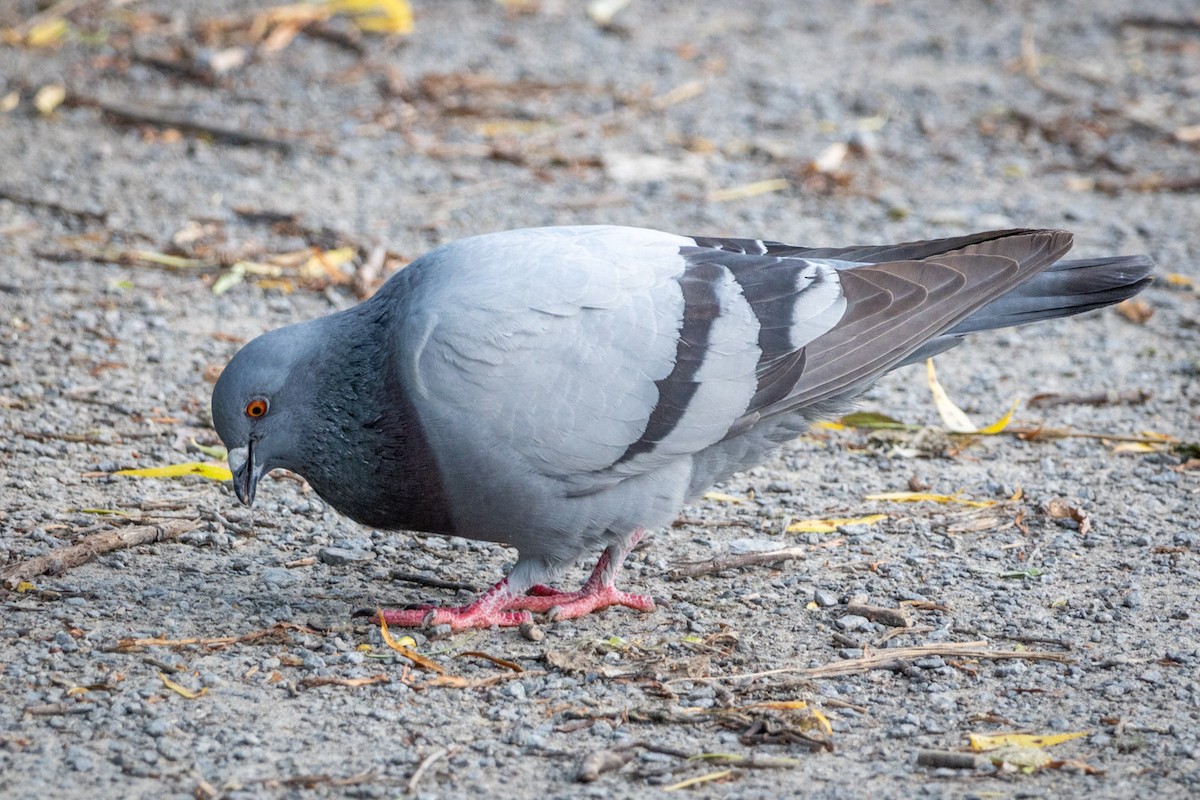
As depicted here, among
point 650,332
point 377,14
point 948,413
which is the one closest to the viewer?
point 650,332

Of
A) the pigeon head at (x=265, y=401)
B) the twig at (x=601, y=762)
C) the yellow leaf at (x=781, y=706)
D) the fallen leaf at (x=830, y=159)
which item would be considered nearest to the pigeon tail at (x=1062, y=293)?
the yellow leaf at (x=781, y=706)

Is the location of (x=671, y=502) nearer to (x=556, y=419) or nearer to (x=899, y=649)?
(x=556, y=419)

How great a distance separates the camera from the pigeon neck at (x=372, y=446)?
3963 millimetres

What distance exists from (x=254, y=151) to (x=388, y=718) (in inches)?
221

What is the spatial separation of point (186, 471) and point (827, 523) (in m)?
2.41

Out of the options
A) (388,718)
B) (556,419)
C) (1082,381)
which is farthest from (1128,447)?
(388,718)

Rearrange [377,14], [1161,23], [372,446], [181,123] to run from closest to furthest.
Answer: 1. [372,446]
2. [181,123]
3. [377,14]
4. [1161,23]

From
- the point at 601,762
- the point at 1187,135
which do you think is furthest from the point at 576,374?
the point at 1187,135

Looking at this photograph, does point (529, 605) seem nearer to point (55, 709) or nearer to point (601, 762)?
point (601, 762)

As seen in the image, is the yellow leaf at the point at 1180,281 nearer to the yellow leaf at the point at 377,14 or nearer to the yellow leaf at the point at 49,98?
the yellow leaf at the point at 377,14

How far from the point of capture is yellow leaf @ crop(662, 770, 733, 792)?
3.22 m

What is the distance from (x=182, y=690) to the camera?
3582mm

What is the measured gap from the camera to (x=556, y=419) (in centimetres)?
396

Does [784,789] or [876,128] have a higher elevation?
[876,128]
